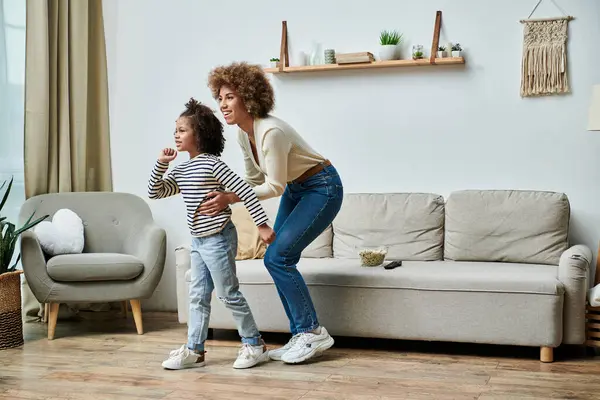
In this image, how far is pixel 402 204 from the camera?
14.0 ft

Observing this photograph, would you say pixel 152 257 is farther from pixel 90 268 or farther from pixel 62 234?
pixel 62 234

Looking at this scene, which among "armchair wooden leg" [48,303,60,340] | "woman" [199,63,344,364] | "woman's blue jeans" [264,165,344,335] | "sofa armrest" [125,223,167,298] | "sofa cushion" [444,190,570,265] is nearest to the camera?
"woman" [199,63,344,364]

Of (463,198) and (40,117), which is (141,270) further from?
(463,198)

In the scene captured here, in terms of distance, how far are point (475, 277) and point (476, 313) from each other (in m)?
0.16

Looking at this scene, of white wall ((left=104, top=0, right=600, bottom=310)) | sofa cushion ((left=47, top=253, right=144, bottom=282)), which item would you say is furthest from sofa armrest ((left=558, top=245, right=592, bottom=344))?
sofa cushion ((left=47, top=253, right=144, bottom=282))

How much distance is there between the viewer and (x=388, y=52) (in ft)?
14.4

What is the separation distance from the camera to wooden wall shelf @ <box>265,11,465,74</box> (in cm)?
430

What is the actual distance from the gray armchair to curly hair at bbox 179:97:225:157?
1020 mm

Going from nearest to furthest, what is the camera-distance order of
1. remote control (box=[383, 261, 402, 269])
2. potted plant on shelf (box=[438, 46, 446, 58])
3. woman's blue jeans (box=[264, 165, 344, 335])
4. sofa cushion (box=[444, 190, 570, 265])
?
woman's blue jeans (box=[264, 165, 344, 335])
remote control (box=[383, 261, 402, 269])
sofa cushion (box=[444, 190, 570, 265])
potted plant on shelf (box=[438, 46, 446, 58])

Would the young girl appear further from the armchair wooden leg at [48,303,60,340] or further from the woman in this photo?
the armchair wooden leg at [48,303,60,340]

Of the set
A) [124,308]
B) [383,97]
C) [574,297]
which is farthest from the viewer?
[124,308]

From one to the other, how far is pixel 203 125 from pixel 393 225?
4.31 feet

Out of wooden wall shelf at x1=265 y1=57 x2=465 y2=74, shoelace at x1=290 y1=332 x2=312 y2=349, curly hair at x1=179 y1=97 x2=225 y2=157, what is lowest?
shoelace at x1=290 y1=332 x2=312 y2=349

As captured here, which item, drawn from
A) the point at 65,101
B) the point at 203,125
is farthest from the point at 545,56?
the point at 65,101
